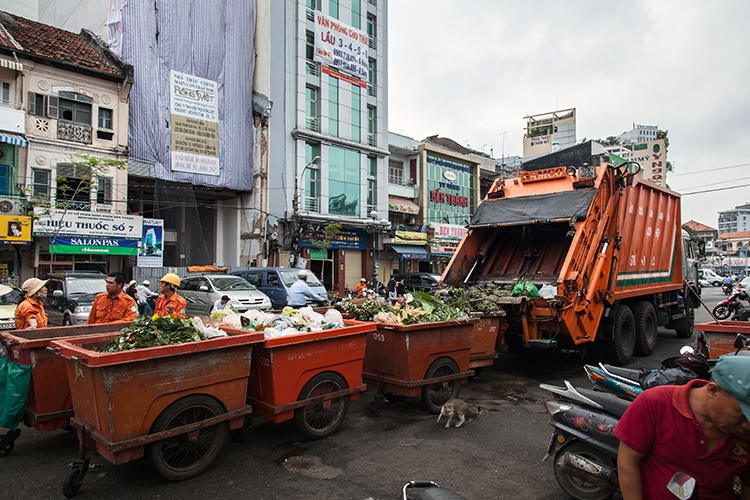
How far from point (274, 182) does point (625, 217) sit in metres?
17.7

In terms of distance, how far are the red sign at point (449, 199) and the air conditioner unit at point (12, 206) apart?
2106 cm

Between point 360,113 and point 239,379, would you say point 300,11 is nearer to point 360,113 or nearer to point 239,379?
point 360,113

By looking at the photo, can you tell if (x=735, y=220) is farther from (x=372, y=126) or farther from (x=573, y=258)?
(x=573, y=258)

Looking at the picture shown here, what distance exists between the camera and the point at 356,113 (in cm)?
2594

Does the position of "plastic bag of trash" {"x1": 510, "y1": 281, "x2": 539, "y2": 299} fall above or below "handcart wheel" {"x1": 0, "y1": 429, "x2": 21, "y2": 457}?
above

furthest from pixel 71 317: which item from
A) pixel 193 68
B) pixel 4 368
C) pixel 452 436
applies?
pixel 193 68

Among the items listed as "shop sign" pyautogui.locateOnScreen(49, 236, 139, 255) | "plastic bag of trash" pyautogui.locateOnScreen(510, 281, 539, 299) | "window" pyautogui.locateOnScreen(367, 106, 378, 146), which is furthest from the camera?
"window" pyautogui.locateOnScreen(367, 106, 378, 146)

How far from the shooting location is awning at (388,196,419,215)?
92.8 feet

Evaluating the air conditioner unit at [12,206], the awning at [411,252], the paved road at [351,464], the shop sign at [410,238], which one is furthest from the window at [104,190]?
the awning at [411,252]

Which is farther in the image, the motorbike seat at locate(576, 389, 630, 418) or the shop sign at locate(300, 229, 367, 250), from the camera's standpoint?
the shop sign at locate(300, 229, 367, 250)

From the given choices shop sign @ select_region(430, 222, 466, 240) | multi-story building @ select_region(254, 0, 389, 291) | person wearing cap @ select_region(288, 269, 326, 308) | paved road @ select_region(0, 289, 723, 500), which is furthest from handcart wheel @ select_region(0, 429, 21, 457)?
shop sign @ select_region(430, 222, 466, 240)

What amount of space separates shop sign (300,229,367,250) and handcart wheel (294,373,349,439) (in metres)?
18.3

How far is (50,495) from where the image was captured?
11.4ft

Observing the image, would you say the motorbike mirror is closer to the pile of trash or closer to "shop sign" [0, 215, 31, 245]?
the pile of trash
